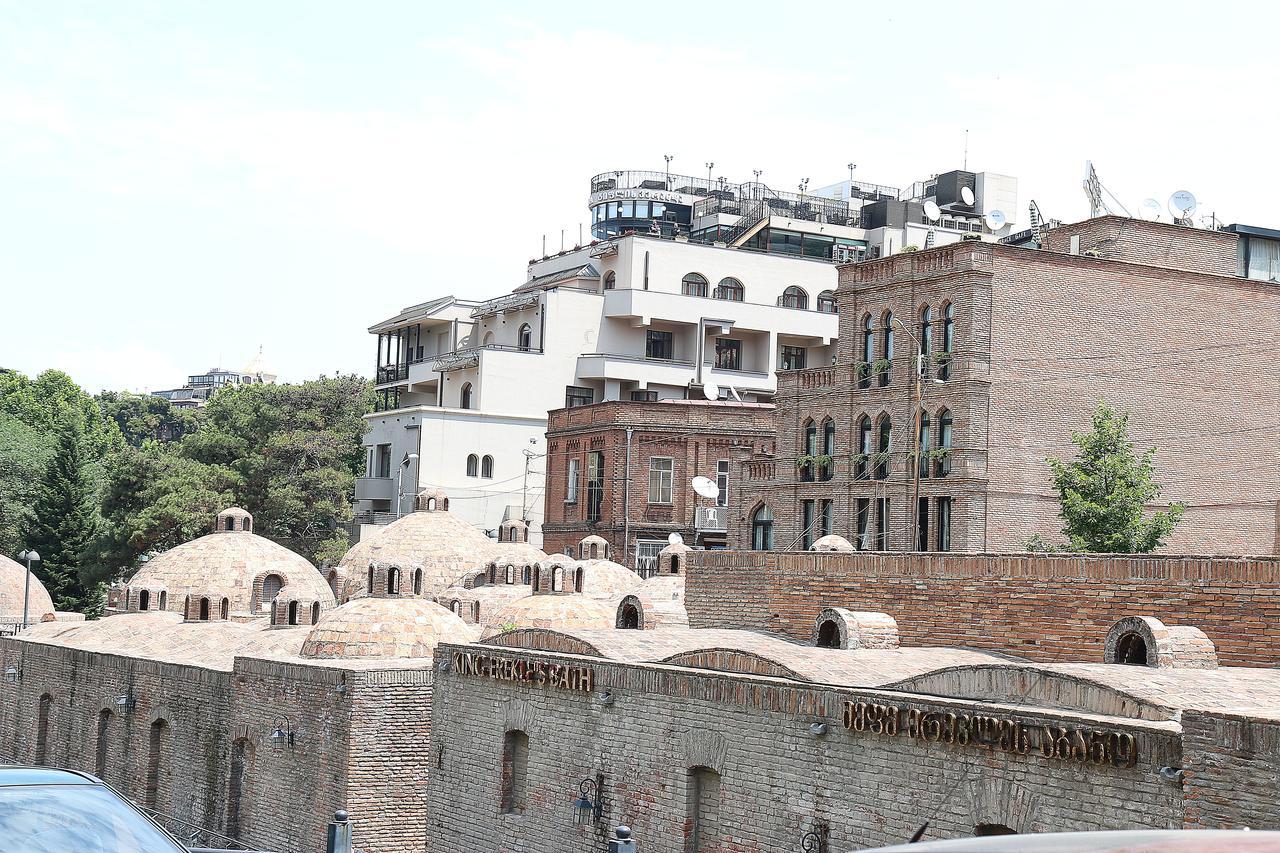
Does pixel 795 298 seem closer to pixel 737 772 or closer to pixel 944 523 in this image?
pixel 944 523

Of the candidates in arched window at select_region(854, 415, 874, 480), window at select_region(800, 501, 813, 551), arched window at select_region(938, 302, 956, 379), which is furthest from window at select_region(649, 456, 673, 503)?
arched window at select_region(938, 302, 956, 379)

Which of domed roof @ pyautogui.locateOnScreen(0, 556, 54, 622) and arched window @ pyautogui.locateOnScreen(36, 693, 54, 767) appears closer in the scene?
arched window @ pyautogui.locateOnScreen(36, 693, 54, 767)

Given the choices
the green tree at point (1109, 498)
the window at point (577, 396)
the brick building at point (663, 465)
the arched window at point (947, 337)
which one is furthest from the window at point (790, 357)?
the green tree at point (1109, 498)

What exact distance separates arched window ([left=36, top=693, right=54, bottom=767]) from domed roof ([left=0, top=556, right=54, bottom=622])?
1420 cm

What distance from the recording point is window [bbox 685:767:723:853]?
16.8 m

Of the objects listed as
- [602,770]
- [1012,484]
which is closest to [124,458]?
[1012,484]

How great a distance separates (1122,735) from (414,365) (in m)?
54.9

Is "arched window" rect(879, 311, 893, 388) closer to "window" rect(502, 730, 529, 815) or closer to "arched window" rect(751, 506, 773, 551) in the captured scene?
"arched window" rect(751, 506, 773, 551)

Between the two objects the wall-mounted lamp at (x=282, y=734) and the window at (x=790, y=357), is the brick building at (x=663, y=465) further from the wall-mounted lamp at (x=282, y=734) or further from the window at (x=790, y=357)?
the wall-mounted lamp at (x=282, y=734)

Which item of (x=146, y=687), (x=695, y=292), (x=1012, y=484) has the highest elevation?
(x=695, y=292)

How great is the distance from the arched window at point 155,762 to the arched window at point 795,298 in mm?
32801

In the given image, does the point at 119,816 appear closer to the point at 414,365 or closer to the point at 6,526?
the point at 414,365

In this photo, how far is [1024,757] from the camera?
13094 mm

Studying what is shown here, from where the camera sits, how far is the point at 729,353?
58719mm
